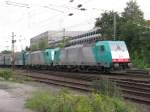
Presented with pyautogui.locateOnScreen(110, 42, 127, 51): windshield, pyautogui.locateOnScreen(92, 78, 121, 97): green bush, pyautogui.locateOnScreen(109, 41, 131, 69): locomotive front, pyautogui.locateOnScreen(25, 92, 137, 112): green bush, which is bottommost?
pyautogui.locateOnScreen(25, 92, 137, 112): green bush

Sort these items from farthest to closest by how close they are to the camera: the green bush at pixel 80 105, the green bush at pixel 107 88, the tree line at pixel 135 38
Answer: the tree line at pixel 135 38, the green bush at pixel 107 88, the green bush at pixel 80 105

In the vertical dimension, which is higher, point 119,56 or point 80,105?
point 119,56

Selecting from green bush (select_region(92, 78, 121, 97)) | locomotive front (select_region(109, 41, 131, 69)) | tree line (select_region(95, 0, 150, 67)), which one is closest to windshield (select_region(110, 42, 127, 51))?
locomotive front (select_region(109, 41, 131, 69))

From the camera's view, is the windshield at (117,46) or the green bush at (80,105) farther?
the windshield at (117,46)

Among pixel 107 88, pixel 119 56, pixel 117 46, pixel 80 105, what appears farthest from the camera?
pixel 117 46

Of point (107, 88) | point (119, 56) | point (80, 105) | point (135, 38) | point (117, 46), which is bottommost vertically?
point (80, 105)

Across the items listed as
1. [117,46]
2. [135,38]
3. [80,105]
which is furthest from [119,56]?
[80,105]

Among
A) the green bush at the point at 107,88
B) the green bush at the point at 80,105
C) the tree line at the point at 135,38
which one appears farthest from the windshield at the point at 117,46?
the green bush at the point at 80,105

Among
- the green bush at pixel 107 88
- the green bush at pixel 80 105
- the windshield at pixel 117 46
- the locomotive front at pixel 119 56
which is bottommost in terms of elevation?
the green bush at pixel 80 105

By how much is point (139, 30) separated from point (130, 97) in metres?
40.1

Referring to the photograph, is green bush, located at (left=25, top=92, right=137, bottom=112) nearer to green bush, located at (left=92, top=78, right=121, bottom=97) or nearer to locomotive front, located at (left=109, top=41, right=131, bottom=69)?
green bush, located at (left=92, top=78, right=121, bottom=97)

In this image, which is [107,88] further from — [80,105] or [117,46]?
[117,46]

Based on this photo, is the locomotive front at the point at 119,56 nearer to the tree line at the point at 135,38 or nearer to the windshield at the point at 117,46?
the windshield at the point at 117,46

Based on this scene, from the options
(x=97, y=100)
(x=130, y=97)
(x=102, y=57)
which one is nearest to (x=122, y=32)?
(x=102, y=57)
